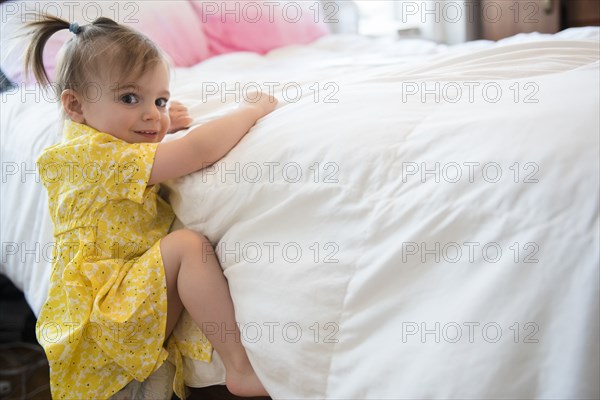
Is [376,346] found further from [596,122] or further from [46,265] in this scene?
[46,265]

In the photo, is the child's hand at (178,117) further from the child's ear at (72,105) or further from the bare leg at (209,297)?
the bare leg at (209,297)

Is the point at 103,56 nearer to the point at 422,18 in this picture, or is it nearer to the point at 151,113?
the point at 151,113

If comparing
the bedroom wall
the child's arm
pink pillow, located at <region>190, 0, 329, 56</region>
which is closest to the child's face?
the child's arm

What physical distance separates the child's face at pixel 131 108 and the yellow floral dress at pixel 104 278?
0.11 ft

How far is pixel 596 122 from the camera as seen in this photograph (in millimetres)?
628

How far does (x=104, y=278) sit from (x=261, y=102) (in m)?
0.39

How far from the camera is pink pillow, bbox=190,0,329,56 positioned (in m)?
1.92

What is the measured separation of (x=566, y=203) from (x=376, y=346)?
0.26m

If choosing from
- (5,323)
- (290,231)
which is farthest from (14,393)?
(290,231)

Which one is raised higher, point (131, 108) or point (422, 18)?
point (131, 108)

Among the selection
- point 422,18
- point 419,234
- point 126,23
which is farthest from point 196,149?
point 422,18

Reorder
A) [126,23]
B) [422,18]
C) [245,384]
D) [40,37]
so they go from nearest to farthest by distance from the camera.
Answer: [245,384]
[40,37]
[126,23]
[422,18]

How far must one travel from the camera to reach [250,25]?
197cm

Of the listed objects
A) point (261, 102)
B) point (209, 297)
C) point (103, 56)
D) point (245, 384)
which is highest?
point (103, 56)
